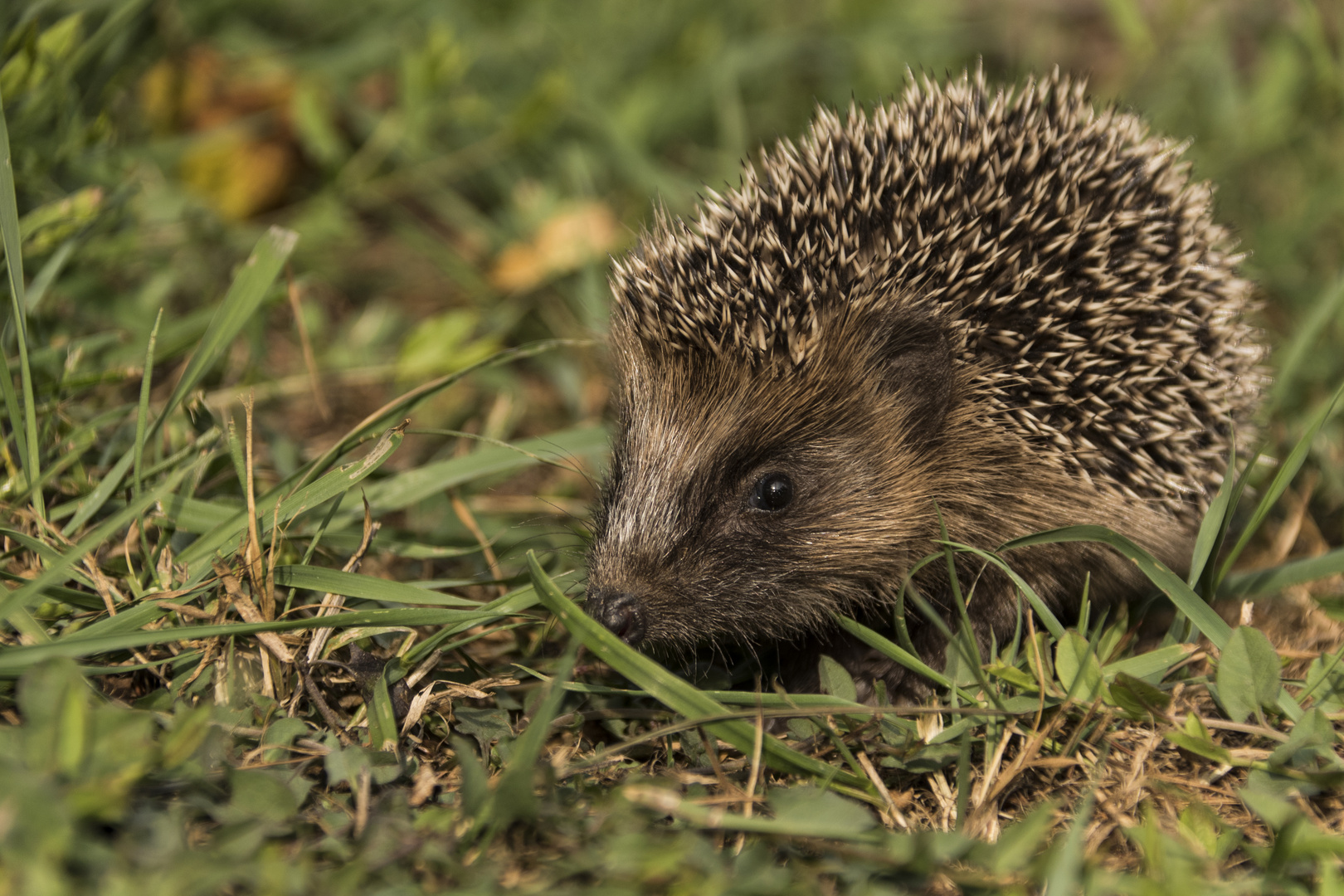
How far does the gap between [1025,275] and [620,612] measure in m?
1.63

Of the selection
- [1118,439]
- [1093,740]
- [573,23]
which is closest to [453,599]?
[1093,740]

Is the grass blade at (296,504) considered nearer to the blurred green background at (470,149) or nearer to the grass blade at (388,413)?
the grass blade at (388,413)

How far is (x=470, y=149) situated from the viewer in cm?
573

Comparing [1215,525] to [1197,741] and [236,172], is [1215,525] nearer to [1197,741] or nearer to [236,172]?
[1197,741]

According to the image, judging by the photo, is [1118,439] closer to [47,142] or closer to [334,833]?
[334,833]

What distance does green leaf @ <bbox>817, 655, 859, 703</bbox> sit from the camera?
9.94 feet

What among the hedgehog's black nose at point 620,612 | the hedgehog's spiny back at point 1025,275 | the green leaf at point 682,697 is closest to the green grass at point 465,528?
the green leaf at point 682,697

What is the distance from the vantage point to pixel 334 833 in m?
2.34

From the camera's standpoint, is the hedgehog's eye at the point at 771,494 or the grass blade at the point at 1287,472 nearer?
the grass blade at the point at 1287,472

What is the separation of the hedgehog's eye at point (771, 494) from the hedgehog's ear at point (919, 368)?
0.47m

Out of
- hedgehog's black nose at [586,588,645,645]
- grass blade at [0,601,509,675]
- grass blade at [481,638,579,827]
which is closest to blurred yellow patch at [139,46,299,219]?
grass blade at [0,601,509,675]

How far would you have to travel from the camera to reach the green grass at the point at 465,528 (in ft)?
7.71

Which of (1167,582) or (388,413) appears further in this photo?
(388,413)

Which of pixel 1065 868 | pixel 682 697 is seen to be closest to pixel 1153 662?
pixel 1065 868
